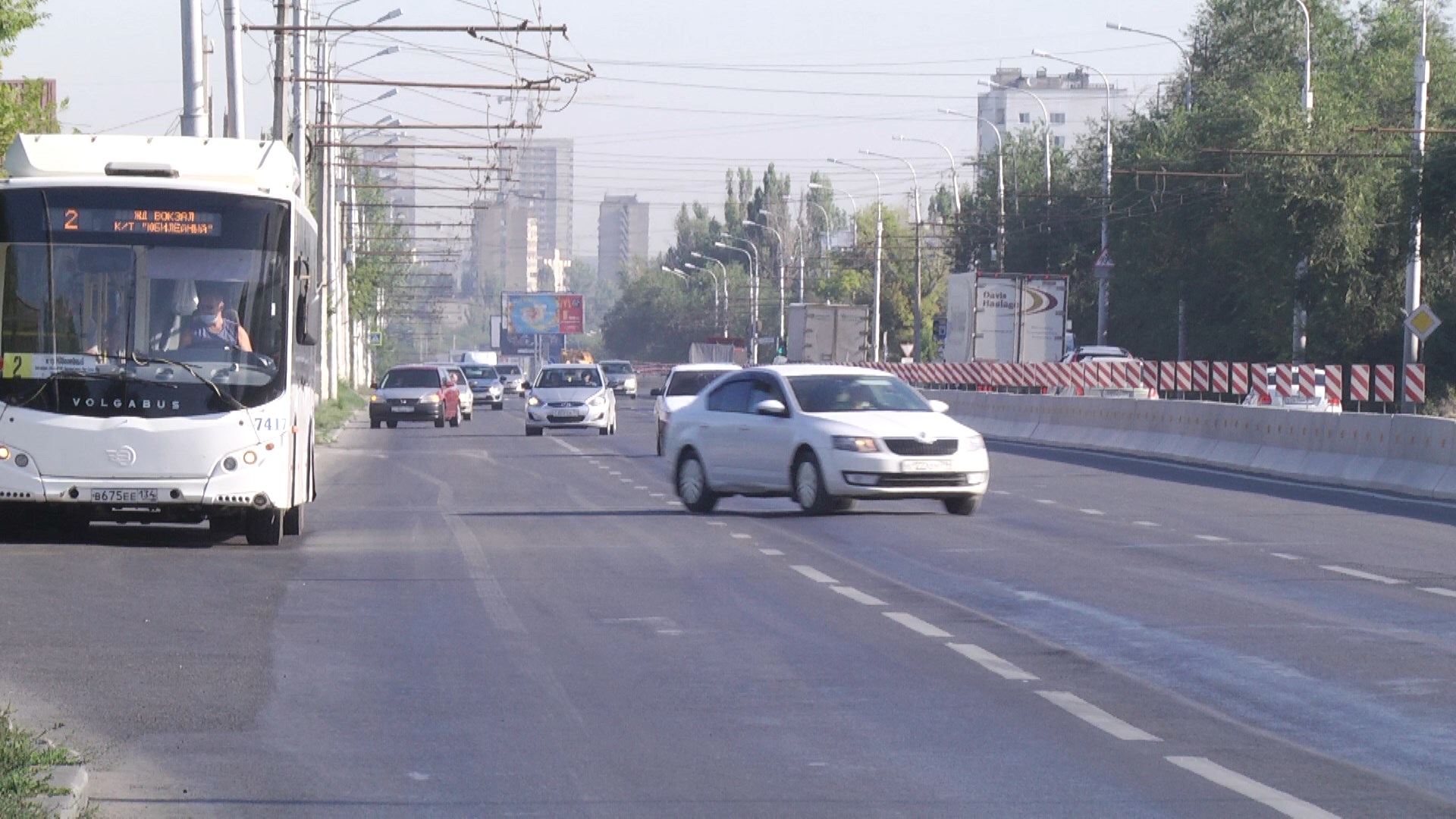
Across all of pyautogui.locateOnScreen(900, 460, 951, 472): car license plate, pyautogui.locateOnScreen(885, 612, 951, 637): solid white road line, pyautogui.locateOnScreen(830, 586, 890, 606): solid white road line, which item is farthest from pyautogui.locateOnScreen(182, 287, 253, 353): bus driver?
pyautogui.locateOnScreen(900, 460, 951, 472): car license plate

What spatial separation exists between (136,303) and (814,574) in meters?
5.63

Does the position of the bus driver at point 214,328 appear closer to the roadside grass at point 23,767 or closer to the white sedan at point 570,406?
the roadside grass at point 23,767

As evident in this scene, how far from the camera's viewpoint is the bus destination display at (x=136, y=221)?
54.9 ft

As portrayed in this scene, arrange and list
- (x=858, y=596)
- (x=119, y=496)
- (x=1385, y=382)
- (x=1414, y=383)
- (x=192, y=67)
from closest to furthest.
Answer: (x=858, y=596), (x=119, y=496), (x=192, y=67), (x=1414, y=383), (x=1385, y=382)

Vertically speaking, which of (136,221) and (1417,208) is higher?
(1417,208)

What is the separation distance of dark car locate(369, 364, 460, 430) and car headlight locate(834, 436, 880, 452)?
110ft

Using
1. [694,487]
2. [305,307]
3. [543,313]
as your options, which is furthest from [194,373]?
[543,313]

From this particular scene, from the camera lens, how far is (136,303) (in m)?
16.7

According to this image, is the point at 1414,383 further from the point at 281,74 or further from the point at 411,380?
the point at 411,380

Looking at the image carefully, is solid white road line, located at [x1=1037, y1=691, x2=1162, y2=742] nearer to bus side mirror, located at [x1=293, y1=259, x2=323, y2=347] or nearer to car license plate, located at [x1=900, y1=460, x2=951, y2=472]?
bus side mirror, located at [x1=293, y1=259, x2=323, y2=347]

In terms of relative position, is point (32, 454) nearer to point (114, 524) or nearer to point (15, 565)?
point (15, 565)

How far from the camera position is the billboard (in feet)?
542

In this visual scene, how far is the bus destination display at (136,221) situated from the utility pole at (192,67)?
10160 mm

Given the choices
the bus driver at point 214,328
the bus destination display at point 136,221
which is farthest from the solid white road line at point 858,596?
the bus destination display at point 136,221
